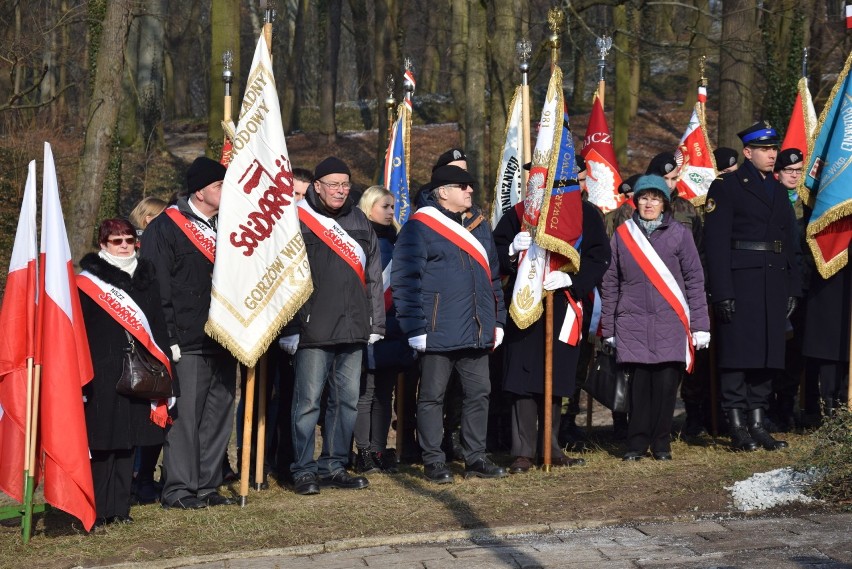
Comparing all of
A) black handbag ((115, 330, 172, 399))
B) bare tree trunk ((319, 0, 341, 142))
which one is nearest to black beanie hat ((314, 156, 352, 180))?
black handbag ((115, 330, 172, 399))

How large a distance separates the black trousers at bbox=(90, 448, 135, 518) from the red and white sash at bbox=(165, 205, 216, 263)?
1355 mm

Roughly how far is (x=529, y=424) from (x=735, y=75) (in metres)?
9.84

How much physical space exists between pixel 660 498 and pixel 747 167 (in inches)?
124

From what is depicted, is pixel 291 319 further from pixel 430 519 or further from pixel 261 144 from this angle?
pixel 430 519

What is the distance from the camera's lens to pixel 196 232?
8172 millimetres

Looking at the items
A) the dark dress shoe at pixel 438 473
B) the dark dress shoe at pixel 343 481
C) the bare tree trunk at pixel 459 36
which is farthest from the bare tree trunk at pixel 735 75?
the dark dress shoe at pixel 343 481

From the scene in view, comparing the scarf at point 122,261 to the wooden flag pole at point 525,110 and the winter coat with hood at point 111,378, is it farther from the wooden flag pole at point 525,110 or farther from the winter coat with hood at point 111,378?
the wooden flag pole at point 525,110

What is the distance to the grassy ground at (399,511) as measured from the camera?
23.0ft

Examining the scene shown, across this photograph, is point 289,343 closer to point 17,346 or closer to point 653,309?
point 17,346

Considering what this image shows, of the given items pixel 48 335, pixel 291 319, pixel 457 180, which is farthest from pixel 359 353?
pixel 48 335

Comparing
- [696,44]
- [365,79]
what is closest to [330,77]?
[365,79]

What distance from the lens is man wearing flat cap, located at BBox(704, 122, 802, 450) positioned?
968 cm

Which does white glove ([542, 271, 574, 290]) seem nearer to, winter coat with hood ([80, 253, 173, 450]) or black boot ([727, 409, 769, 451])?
black boot ([727, 409, 769, 451])

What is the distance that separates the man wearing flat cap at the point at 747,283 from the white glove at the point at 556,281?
126cm
